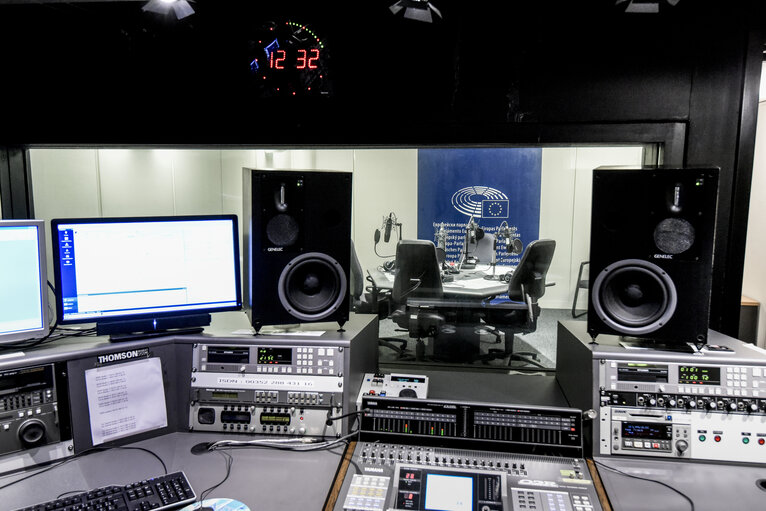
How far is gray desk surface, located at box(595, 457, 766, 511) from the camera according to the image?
129 cm

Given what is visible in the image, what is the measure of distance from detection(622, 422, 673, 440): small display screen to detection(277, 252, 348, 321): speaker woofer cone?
0.95 metres

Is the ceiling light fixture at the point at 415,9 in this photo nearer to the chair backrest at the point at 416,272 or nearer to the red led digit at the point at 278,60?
the red led digit at the point at 278,60

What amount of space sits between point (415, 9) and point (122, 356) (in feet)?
5.04

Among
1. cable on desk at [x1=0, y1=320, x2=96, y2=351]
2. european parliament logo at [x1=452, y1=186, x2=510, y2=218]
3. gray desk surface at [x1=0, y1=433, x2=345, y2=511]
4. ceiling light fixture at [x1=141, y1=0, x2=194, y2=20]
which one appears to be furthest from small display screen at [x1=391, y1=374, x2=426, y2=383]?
european parliament logo at [x1=452, y1=186, x2=510, y2=218]

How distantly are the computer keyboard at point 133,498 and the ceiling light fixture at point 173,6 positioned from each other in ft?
5.28

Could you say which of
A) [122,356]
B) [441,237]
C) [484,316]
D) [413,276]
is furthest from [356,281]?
[122,356]

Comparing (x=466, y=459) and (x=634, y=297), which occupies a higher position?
(x=634, y=297)

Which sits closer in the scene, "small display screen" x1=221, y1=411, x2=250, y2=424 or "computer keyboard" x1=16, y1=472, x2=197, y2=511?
"computer keyboard" x1=16, y1=472, x2=197, y2=511

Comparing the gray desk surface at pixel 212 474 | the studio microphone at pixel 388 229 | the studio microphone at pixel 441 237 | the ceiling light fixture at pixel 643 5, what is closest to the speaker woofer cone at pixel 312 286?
the gray desk surface at pixel 212 474

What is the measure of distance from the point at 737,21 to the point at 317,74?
1.56 meters

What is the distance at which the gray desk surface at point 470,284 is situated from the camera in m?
3.51

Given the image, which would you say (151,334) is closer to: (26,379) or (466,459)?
(26,379)

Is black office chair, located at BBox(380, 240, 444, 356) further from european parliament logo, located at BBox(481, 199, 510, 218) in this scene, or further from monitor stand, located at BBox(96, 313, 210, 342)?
monitor stand, located at BBox(96, 313, 210, 342)

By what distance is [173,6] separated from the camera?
6.39ft
